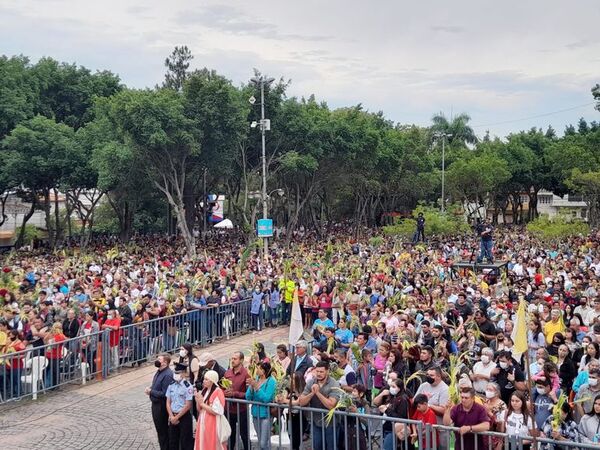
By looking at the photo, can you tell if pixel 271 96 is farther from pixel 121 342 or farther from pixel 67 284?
pixel 121 342

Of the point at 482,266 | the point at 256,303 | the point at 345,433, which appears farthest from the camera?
the point at 482,266

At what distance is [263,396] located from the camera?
27.4ft

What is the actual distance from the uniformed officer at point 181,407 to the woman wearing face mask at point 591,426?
15.4 feet

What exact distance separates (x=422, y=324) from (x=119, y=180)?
26.7m

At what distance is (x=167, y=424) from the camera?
9.05 m

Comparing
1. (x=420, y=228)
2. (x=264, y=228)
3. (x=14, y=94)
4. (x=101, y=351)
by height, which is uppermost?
(x=14, y=94)

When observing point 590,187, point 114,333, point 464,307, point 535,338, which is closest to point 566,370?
point 535,338

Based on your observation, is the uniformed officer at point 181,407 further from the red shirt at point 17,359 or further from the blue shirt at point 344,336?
the red shirt at point 17,359

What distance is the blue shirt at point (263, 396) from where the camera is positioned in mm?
8352

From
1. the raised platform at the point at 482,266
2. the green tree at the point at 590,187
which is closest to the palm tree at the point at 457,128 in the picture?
the green tree at the point at 590,187

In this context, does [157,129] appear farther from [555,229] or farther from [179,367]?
[179,367]

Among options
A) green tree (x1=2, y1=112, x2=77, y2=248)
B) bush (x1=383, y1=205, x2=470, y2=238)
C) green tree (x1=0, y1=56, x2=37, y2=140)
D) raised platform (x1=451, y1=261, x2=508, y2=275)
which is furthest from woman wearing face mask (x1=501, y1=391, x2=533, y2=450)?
green tree (x1=0, y1=56, x2=37, y2=140)

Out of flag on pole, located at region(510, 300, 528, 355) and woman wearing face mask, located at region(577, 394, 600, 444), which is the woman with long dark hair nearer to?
flag on pole, located at region(510, 300, 528, 355)

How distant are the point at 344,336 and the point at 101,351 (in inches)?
199
